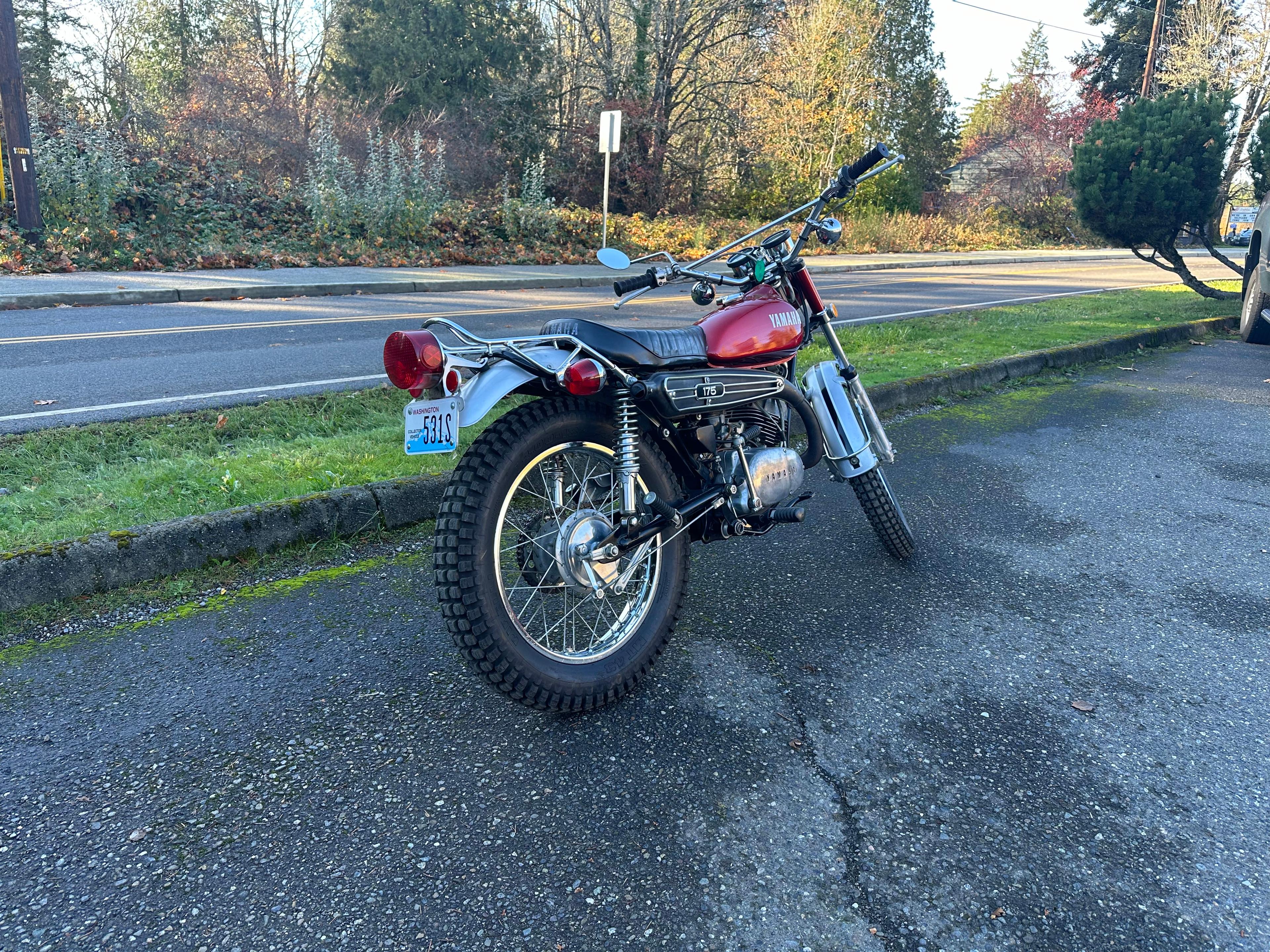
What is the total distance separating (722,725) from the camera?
2732mm

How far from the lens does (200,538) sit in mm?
3637

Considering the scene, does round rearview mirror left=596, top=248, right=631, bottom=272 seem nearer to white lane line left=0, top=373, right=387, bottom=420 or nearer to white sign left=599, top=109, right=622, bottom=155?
white lane line left=0, top=373, right=387, bottom=420

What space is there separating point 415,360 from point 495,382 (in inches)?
9.6

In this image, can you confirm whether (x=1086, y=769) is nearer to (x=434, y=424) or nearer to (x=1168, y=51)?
(x=434, y=424)

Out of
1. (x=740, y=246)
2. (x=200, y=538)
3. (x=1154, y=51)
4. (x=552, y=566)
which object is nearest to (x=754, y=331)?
(x=740, y=246)

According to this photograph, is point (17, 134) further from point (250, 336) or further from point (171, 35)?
point (171, 35)

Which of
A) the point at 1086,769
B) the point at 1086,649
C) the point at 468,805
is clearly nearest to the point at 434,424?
the point at 468,805

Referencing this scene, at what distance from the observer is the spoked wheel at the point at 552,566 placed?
2490 mm

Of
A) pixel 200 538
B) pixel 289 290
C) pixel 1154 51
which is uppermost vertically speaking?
pixel 1154 51

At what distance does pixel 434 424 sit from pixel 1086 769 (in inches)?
81.0

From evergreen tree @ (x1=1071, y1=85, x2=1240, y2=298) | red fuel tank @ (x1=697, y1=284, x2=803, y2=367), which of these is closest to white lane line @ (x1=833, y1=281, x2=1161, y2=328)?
evergreen tree @ (x1=1071, y1=85, x2=1240, y2=298)

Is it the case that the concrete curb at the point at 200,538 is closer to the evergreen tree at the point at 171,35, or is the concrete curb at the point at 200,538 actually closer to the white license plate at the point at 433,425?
the white license plate at the point at 433,425

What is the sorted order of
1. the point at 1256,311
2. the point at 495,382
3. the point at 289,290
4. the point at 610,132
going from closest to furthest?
the point at 495,382 → the point at 1256,311 → the point at 289,290 → the point at 610,132

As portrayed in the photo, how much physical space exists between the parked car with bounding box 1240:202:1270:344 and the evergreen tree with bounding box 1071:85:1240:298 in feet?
4.54
